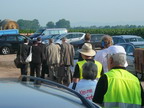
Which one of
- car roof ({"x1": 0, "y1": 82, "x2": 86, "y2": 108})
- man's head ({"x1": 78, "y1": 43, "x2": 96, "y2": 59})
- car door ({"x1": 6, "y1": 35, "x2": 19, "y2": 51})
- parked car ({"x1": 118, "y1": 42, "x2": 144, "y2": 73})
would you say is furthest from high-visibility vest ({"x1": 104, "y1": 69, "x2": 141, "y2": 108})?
car door ({"x1": 6, "y1": 35, "x2": 19, "y2": 51})

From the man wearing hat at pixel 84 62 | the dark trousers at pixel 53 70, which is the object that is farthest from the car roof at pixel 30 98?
the dark trousers at pixel 53 70

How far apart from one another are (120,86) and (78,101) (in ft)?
4.41

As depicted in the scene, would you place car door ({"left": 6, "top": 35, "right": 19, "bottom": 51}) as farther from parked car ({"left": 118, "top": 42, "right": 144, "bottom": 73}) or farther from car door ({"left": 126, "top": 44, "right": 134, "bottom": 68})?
car door ({"left": 126, "top": 44, "right": 134, "bottom": 68})

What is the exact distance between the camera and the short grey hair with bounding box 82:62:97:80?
5.30m

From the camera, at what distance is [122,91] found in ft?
15.2

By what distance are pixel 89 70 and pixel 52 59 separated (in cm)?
918

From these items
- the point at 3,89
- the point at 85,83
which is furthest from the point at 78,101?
the point at 85,83

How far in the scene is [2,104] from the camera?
2793 mm

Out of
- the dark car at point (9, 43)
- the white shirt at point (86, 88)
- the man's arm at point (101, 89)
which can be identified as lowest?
the dark car at point (9, 43)

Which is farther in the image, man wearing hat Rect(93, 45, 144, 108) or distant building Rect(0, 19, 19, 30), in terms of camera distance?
distant building Rect(0, 19, 19, 30)

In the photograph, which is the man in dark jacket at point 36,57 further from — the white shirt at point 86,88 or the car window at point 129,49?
the white shirt at point 86,88

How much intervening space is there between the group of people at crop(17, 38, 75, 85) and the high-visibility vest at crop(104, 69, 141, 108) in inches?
359

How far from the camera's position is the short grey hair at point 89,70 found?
17.4 feet

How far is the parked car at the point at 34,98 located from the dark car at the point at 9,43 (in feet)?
95.8
